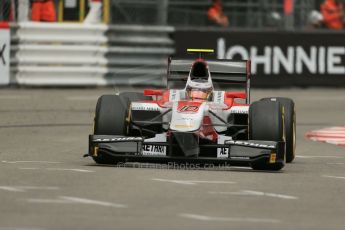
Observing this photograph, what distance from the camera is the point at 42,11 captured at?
23844mm

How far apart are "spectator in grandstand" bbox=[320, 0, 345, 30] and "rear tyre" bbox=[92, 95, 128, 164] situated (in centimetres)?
1626

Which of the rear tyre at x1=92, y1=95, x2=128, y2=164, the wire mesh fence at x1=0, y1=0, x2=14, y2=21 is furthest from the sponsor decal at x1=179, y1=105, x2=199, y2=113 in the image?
the wire mesh fence at x1=0, y1=0, x2=14, y2=21

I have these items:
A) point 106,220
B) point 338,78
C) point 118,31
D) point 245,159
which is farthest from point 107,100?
point 338,78

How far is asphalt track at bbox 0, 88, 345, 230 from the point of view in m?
8.36

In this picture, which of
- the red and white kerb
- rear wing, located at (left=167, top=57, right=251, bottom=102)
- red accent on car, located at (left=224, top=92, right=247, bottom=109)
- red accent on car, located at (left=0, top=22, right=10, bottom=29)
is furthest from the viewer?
red accent on car, located at (left=0, top=22, right=10, bottom=29)

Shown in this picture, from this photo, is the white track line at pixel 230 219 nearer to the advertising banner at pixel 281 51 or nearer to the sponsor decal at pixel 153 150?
the sponsor decal at pixel 153 150

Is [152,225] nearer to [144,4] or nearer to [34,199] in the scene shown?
[34,199]

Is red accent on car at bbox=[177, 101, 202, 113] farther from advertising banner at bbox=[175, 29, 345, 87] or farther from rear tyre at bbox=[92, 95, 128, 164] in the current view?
advertising banner at bbox=[175, 29, 345, 87]

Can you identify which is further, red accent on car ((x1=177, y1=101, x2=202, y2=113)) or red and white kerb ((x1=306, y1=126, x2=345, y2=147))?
red and white kerb ((x1=306, y1=126, x2=345, y2=147))

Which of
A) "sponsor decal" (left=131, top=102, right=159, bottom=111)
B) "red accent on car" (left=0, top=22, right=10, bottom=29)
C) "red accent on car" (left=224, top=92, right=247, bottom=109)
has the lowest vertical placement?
"sponsor decal" (left=131, top=102, right=159, bottom=111)

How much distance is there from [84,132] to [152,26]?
8.13 meters

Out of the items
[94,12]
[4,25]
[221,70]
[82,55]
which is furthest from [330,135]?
[94,12]

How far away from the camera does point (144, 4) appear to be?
81.5ft

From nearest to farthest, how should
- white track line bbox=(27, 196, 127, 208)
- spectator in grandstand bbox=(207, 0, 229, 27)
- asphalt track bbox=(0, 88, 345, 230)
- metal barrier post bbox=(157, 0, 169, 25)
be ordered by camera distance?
1. asphalt track bbox=(0, 88, 345, 230)
2. white track line bbox=(27, 196, 127, 208)
3. metal barrier post bbox=(157, 0, 169, 25)
4. spectator in grandstand bbox=(207, 0, 229, 27)
